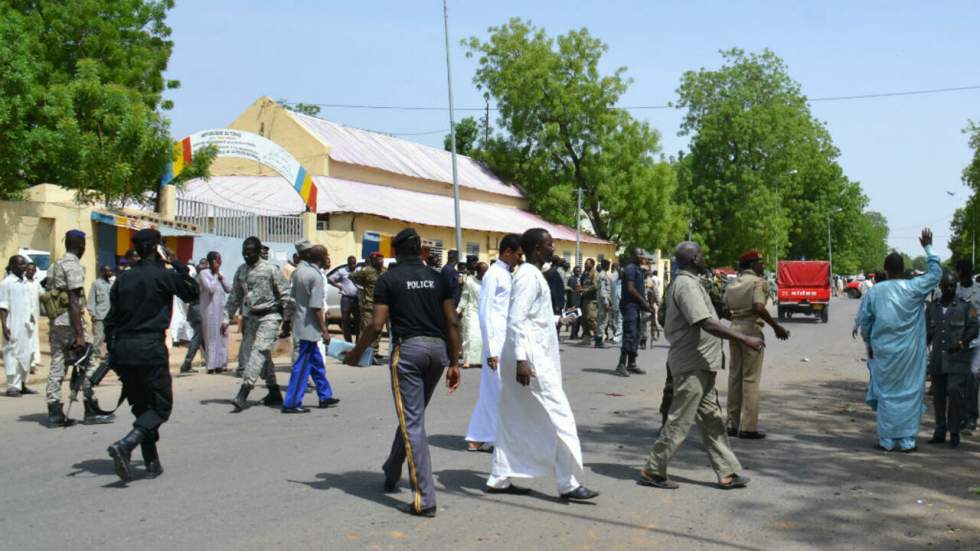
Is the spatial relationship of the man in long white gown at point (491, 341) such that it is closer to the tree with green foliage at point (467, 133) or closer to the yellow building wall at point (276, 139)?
the yellow building wall at point (276, 139)

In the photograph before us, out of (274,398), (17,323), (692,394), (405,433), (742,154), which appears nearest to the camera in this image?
(405,433)

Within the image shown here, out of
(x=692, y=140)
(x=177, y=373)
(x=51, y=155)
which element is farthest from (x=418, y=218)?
(x=692, y=140)

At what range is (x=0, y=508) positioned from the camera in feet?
19.4

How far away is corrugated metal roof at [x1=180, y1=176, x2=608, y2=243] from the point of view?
98.8ft

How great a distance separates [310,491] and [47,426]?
3.98m

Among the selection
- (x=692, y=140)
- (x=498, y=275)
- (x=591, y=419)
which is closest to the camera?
(x=498, y=275)

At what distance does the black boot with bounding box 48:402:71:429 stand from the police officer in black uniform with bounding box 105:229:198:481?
2704 millimetres

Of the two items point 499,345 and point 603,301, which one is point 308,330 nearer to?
point 499,345

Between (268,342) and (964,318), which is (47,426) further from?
(964,318)

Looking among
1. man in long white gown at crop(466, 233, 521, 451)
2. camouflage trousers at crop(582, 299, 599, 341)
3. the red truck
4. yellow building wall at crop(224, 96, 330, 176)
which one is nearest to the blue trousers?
man in long white gown at crop(466, 233, 521, 451)

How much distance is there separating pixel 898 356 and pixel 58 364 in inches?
308

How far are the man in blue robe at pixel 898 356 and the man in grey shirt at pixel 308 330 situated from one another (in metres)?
5.43

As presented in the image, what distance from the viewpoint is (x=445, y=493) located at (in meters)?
6.52

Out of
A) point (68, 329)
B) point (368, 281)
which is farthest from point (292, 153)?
point (68, 329)
